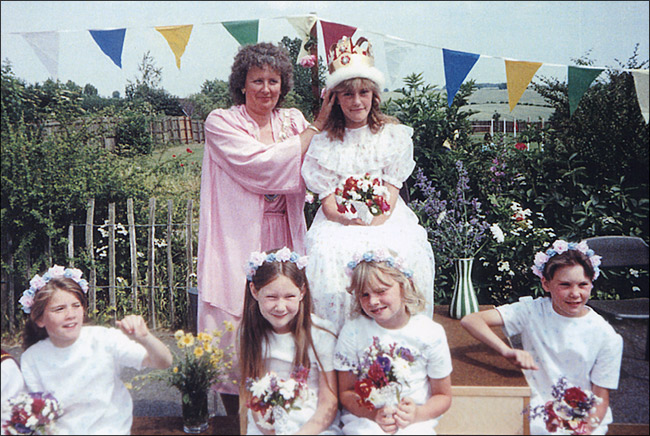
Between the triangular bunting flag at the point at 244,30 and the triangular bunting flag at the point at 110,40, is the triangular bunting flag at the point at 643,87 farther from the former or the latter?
the triangular bunting flag at the point at 110,40

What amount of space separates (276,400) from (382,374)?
18.4 inches

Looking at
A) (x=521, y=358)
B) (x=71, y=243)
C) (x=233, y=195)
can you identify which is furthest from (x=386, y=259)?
(x=71, y=243)

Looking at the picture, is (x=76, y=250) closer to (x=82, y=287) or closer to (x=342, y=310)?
(x=82, y=287)

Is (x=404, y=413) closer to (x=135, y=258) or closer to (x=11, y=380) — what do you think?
(x=11, y=380)

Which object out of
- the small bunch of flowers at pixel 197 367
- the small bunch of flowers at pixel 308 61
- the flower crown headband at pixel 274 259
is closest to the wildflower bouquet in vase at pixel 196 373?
the small bunch of flowers at pixel 197 367

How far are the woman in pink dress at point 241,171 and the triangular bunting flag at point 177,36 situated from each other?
35 cm

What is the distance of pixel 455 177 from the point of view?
15.7 feet

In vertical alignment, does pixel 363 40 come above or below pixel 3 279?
above

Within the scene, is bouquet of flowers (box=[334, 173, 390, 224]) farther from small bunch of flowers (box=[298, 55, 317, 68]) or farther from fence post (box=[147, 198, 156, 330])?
fence post (box=[147, 198, 156, 330])

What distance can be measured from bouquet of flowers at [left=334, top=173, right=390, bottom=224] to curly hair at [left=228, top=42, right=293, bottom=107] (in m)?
0.73

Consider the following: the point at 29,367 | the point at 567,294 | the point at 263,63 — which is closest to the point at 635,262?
the point at 567,294

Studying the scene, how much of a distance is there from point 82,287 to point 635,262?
2.84 metres

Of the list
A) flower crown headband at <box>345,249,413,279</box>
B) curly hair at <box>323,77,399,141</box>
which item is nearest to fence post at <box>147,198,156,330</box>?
curly hair at <box>323,77,399,141</box>

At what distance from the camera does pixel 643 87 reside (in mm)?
3168
